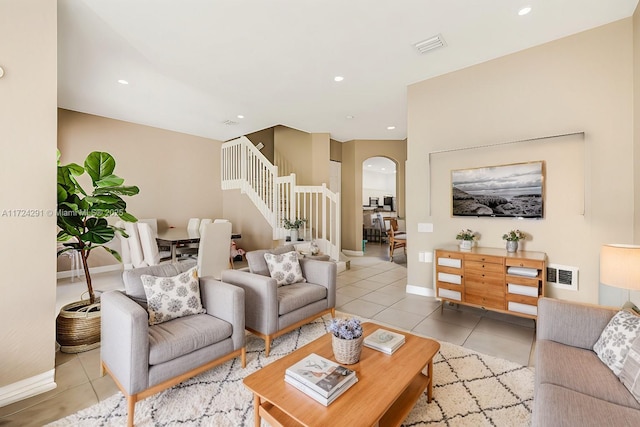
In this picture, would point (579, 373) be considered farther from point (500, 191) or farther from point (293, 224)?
point (293, 224)

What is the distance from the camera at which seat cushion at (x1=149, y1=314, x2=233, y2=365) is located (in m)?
1.83

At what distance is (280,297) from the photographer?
2721mm

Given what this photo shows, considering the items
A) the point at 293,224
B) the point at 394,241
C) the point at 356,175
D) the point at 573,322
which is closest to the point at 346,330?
the point at 573,322

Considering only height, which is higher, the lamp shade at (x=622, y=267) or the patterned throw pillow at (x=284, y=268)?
the lamp shade at (x=622, y=267)

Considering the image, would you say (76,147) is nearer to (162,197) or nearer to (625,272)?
(162,197)

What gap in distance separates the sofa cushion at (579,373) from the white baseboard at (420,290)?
2310 millimetres

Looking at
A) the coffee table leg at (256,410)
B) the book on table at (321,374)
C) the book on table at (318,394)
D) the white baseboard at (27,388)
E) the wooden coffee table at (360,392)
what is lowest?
the white baseboard at (27,388)

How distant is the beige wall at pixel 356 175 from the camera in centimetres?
767

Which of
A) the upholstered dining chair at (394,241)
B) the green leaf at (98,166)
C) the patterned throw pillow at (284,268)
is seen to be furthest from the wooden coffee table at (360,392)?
the upholstered dining chair at (394,241)

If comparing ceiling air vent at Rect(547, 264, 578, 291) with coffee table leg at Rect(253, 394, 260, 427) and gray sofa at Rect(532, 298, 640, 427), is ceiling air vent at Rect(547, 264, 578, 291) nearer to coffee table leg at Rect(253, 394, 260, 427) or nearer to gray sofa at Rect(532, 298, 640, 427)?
gray sofa at Rect(532, 298, 640, 427)

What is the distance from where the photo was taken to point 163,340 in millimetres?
1878

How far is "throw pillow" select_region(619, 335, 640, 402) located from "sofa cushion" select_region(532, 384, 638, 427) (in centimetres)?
15

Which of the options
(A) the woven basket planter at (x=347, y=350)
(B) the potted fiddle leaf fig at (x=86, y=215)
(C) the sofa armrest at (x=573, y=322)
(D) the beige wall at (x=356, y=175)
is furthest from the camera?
(D) the beige wall at (x=356, y=175)

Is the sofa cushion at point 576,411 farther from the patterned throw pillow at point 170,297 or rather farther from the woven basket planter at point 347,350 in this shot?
the patterned throw pillow at point 170,297
